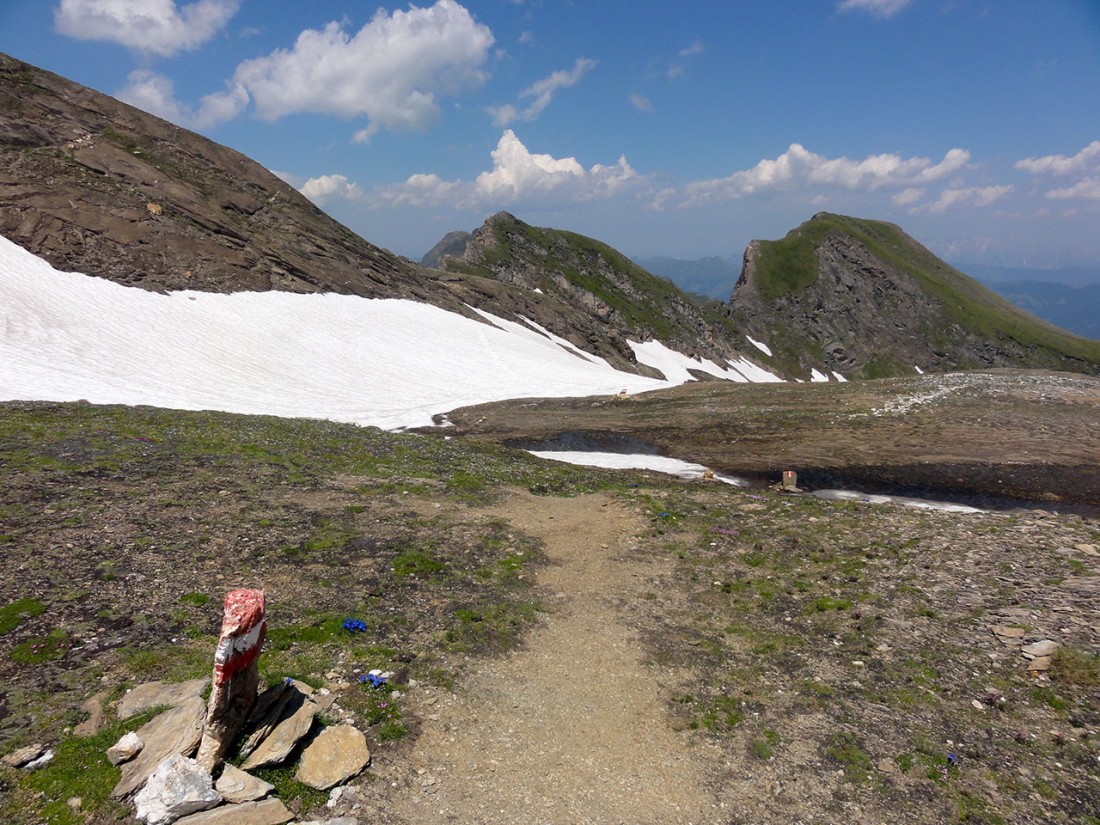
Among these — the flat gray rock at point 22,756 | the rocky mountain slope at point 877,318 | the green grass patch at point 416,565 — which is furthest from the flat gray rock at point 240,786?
the rocky mountain slope at point 877,318

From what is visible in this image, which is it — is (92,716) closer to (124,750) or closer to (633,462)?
(124,750)

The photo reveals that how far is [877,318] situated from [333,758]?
20051 cm

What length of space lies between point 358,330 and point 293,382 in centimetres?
1690

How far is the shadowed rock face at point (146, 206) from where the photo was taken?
167 ft

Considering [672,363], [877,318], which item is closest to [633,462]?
A: [672,363]

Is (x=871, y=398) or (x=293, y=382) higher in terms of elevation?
(x=293, y=382)

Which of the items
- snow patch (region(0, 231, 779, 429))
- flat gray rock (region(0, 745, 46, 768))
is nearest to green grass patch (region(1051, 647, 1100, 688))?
flat gray rock (region(0, 745, 46, 768))

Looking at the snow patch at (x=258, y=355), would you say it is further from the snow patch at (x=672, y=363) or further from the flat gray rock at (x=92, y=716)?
the snow patch at (x=672, y=363)

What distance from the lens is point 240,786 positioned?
809 centimetres

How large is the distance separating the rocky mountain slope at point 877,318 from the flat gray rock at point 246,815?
170 meters

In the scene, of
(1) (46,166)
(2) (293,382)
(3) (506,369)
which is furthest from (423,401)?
(1) (46,166)

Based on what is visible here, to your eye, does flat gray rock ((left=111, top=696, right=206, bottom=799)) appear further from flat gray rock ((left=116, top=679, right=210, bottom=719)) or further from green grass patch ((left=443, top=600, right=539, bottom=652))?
green grass patch ((left=443, top=600, right=539, bottom=652))

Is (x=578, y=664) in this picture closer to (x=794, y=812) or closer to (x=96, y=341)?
(x=794, y=812)

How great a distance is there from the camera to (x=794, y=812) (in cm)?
918
